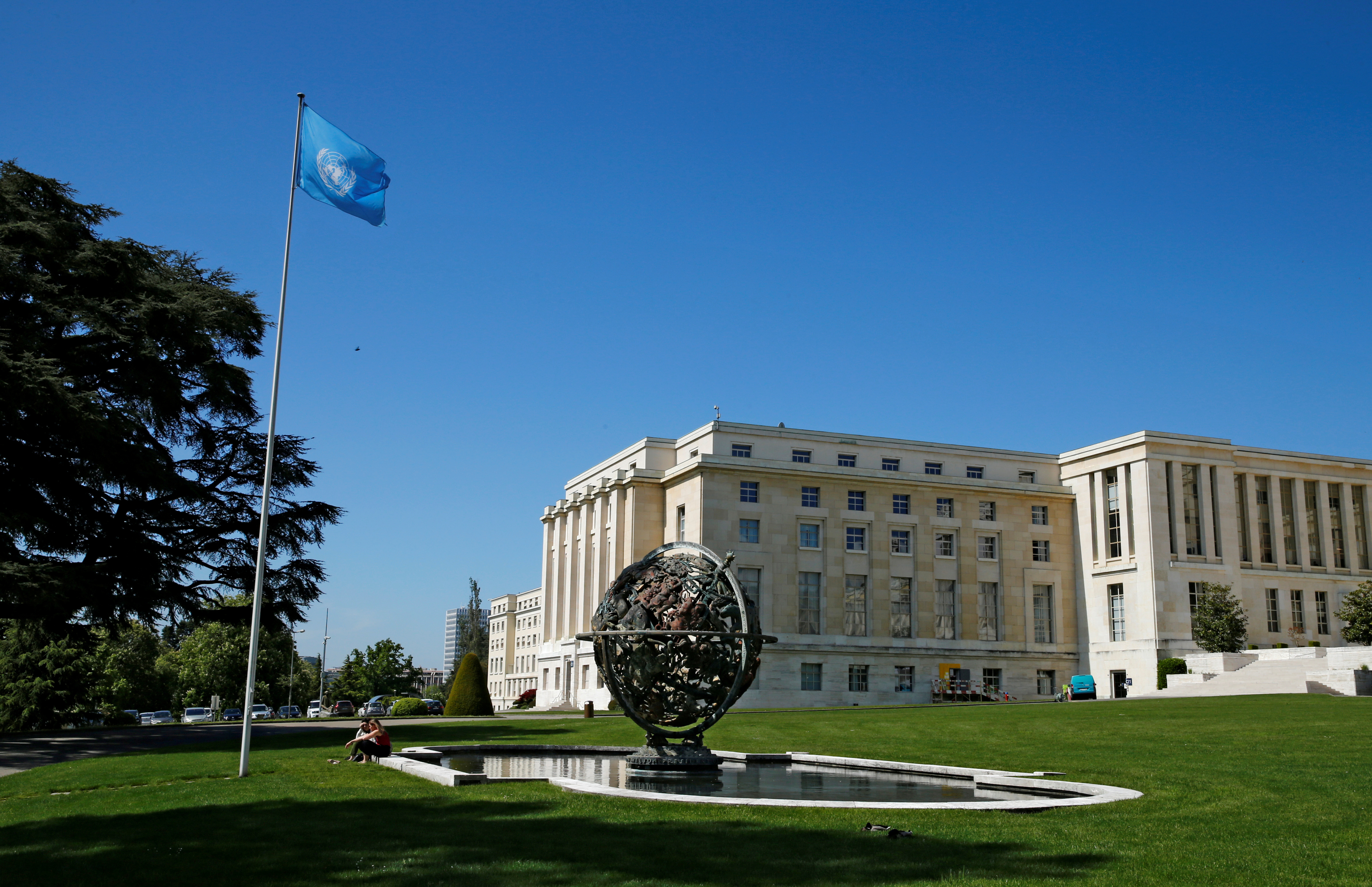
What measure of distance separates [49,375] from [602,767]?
19926 millimetres

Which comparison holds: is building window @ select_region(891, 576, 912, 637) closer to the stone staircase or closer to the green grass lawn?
the stone staircase

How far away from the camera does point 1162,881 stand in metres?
9.56

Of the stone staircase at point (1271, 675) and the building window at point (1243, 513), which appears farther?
the building window at point (1243, 513)

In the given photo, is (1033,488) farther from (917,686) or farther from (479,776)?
(479,776)

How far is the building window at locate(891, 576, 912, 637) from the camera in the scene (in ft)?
241

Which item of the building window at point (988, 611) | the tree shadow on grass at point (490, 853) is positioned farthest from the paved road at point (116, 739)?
the building window at point (988, 611)

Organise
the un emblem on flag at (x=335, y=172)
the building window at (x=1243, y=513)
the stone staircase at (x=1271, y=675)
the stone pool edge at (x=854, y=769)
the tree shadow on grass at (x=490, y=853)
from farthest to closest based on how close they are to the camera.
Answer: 1. the building window at (x=1243, y=513)
2. the stone staircase at (x=1271, y=675)
3. the un emblem on flag at (x=335, y=172)
4. the stone pool edge at (x=854, y=769)
5. the tree shadow on grass at (x=490, y=853)

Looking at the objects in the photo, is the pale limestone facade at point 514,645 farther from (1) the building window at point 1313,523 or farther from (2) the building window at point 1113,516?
(1) the building window at point 1313,523

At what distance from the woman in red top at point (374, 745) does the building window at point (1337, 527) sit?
76.8m

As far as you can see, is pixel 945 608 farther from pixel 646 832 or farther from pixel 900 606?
pixel 646 832

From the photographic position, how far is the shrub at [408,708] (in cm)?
5722

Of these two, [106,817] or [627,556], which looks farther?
[627,556]

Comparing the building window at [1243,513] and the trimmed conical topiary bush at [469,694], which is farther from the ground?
the building window at [1243,513]

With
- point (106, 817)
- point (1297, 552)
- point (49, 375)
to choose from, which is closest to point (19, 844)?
point (106, 817)
